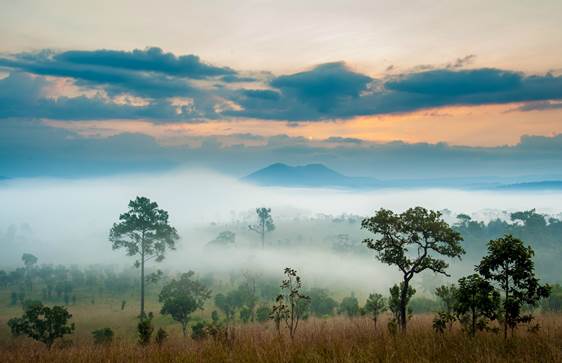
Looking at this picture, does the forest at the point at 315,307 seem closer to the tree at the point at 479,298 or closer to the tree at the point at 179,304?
the tree at the point at 479,298

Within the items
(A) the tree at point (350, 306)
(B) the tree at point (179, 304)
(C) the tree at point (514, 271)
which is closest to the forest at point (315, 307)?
(C) the tree at point (514, 271)

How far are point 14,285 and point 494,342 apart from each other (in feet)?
503

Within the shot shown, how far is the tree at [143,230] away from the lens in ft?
210

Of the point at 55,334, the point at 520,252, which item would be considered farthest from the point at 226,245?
the point at 520,252

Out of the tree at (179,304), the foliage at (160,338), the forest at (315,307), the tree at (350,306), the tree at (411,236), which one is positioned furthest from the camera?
the tree at (350,306)

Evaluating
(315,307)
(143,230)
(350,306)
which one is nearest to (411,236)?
(350,306)

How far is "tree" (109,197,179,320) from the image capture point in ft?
210

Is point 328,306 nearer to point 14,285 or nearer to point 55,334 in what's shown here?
point 55,334

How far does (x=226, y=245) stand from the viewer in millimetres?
Result: 154375

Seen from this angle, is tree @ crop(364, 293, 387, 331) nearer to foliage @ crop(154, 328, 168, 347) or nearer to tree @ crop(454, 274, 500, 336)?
tree @ crop(454, 274, 500, 336)

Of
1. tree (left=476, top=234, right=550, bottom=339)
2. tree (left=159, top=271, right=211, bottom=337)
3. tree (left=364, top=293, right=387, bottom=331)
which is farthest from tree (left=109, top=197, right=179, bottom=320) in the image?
tree (left=476, top=234, right=550, bottom=339)

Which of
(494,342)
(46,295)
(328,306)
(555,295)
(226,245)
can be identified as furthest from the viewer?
(226,245)

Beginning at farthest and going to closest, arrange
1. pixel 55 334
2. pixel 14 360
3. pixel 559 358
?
pixel 55 334
pixel 14 360
pixel 559 358

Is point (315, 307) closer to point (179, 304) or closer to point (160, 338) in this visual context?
point (179, 304)
